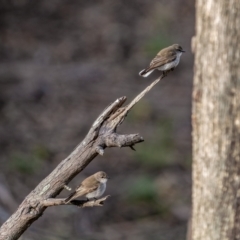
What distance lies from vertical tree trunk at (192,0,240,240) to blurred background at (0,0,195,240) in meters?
2.54

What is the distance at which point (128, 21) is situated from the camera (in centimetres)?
Answer: 1659

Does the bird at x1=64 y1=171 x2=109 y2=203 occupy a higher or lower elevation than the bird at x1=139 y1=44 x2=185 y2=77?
lower

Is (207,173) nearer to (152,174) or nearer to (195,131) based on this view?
(195,131)

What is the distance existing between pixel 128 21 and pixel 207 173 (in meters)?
10.8

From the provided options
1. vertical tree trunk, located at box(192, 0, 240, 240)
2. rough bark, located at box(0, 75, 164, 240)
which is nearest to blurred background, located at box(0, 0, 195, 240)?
vertical tree trunk, located at box(192, 0, 240, 240)

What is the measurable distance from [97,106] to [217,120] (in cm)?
749

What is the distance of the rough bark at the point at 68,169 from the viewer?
3.55m

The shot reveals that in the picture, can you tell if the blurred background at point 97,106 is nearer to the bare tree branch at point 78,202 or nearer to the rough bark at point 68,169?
the rough bark at point 68,169

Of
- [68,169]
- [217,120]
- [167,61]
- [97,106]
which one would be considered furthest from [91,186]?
[97,106]

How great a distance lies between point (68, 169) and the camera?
11.7 ft

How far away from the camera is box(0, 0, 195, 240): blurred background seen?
10.5m

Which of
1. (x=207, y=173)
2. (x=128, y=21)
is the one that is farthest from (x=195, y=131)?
(x=128, y=21)

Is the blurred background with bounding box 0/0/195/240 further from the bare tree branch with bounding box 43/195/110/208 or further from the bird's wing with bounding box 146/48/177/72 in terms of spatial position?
the bare tree branch with bounding box 43/195/110/208

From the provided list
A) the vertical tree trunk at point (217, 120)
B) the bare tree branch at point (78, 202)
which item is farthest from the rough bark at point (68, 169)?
the vertical tree trunk at point (217, 120)
